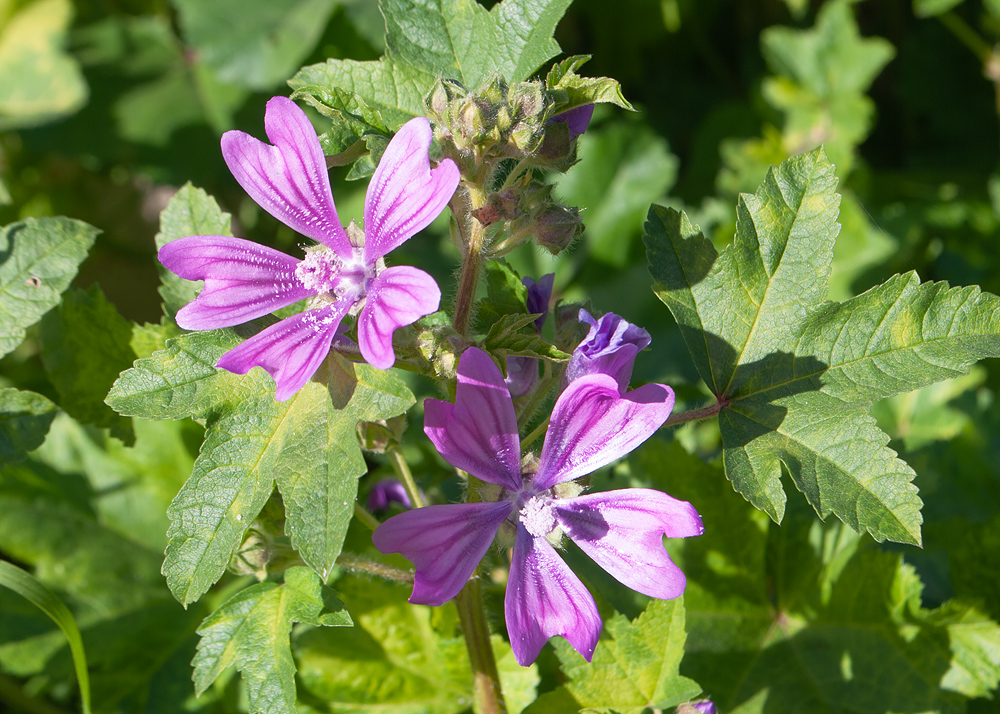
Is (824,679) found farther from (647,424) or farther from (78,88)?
(78,88)

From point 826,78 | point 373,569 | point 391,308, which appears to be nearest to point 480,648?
point 373,569

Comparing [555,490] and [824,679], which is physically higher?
[555,490]

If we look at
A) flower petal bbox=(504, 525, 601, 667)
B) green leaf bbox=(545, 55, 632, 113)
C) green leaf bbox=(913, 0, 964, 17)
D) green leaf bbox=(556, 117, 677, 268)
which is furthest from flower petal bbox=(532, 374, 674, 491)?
green leaf bbox=(913, 0, 964, 17)

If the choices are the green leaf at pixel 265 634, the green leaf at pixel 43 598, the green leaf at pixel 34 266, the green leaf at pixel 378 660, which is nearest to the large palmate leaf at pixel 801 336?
the green leaf at pixel 265 634

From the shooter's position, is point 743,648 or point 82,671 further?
point 743,648

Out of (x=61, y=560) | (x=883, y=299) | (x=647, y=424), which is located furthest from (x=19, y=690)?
(x=883, y=299)

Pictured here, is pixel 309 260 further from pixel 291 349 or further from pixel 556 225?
pixel 556 225
